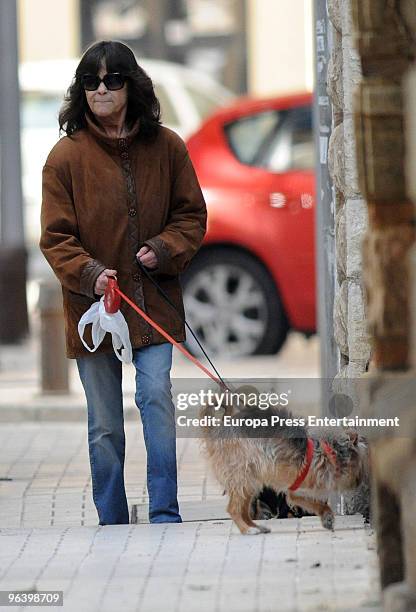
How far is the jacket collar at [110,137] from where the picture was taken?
7.28 m

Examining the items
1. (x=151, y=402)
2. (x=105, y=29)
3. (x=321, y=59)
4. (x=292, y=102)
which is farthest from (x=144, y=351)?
(x=105, y=29)

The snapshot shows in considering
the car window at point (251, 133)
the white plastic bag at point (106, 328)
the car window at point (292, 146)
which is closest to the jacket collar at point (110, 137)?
the white plastic bag at point (106, 328)

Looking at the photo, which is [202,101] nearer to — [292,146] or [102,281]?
[292,146]

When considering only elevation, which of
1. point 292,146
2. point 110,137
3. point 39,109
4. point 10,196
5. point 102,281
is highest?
point 110,137

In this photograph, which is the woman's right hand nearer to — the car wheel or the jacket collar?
the jacket collar

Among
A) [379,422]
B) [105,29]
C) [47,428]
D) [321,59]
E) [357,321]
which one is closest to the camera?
[379,422]

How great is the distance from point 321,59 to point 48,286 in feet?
13.8

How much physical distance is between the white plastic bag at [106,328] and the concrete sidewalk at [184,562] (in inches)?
27.6

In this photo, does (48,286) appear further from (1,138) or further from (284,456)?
(284,456)

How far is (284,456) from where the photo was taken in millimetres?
6859

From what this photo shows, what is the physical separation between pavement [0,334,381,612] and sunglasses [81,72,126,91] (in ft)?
5.05

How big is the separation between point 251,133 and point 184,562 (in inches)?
289

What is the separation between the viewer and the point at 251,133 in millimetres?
13445

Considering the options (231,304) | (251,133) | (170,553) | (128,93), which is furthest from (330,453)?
(251,133)
